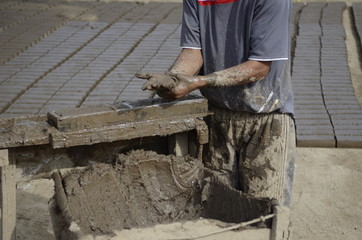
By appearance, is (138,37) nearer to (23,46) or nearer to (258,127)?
(23,46)

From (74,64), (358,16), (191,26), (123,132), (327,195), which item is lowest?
(327,195)

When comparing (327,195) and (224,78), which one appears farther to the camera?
(327,195)

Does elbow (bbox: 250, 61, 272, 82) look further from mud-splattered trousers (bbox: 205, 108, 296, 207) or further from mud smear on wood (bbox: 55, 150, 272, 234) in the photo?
mud smear on wood (bbox: 55, 150, 272, 234)

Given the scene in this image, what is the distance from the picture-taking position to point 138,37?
7.71 meters

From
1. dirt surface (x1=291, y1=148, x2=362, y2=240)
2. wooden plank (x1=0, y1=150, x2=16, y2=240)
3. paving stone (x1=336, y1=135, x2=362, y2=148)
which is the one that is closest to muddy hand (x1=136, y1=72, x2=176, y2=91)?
wooden plank (x1=0, y1=150, x2=16, y2=240)

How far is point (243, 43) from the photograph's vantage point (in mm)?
3006

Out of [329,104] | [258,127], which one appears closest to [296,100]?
[329,104]

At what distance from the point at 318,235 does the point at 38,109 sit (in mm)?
2929

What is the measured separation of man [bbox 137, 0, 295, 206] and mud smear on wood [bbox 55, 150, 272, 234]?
207 millimetres

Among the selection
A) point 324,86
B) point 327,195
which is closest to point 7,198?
point 327,195

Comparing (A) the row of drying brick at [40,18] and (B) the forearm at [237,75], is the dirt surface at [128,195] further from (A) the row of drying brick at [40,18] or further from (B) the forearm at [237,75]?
(A) the row of drying brick at [40,18]

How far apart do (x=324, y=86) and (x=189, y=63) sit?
353 cm

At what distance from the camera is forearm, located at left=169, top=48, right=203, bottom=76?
10.1ft

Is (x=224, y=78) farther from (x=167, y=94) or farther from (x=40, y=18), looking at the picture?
(x=40, y=18)
